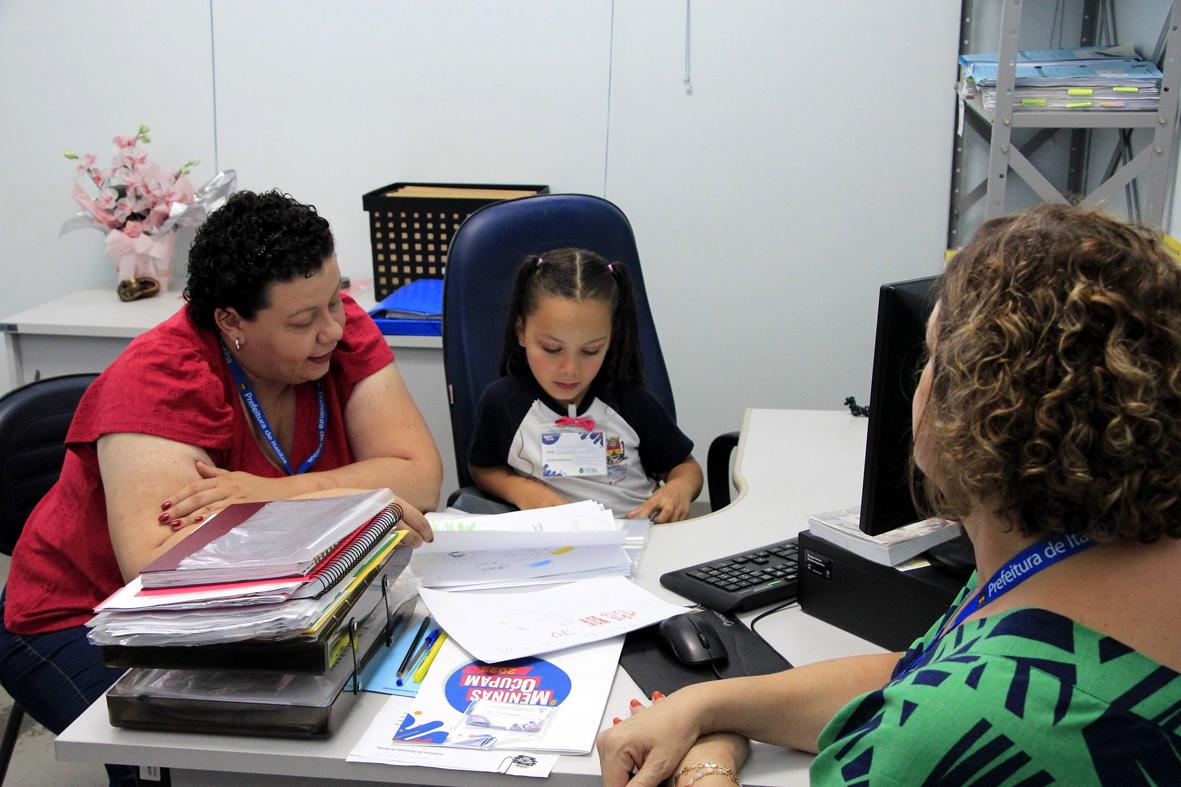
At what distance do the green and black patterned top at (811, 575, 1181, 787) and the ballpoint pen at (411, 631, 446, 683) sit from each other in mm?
631

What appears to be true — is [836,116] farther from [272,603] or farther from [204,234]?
[272,603]

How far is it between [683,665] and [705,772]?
0.77ft

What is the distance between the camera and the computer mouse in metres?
1.28

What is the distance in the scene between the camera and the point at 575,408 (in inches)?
81.6

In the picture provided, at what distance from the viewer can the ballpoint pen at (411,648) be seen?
4.19ft

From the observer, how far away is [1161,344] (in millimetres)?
767

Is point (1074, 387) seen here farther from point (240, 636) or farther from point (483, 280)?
point (483, 280)

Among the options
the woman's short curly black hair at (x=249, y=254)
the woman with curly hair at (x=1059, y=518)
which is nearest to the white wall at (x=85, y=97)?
the woman's short curly black hair at (x=249, y=254)

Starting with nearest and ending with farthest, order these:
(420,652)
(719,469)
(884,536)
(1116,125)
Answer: (420,652)
(884,536)
(1116,125)
(719,469)

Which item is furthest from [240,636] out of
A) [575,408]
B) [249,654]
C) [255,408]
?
[575,408]

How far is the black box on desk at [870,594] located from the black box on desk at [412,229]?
1628 millimetres

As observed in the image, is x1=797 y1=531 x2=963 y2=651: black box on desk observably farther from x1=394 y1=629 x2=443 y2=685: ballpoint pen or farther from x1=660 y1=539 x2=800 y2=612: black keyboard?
x1=394 y1=629 x2=443 y2=685: ballpoint pen

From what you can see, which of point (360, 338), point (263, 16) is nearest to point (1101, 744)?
point (360, 338)

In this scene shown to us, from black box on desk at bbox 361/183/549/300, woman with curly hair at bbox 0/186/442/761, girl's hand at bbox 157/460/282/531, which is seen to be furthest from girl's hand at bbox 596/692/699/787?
black box on desk at bbox 361/183/549/300
